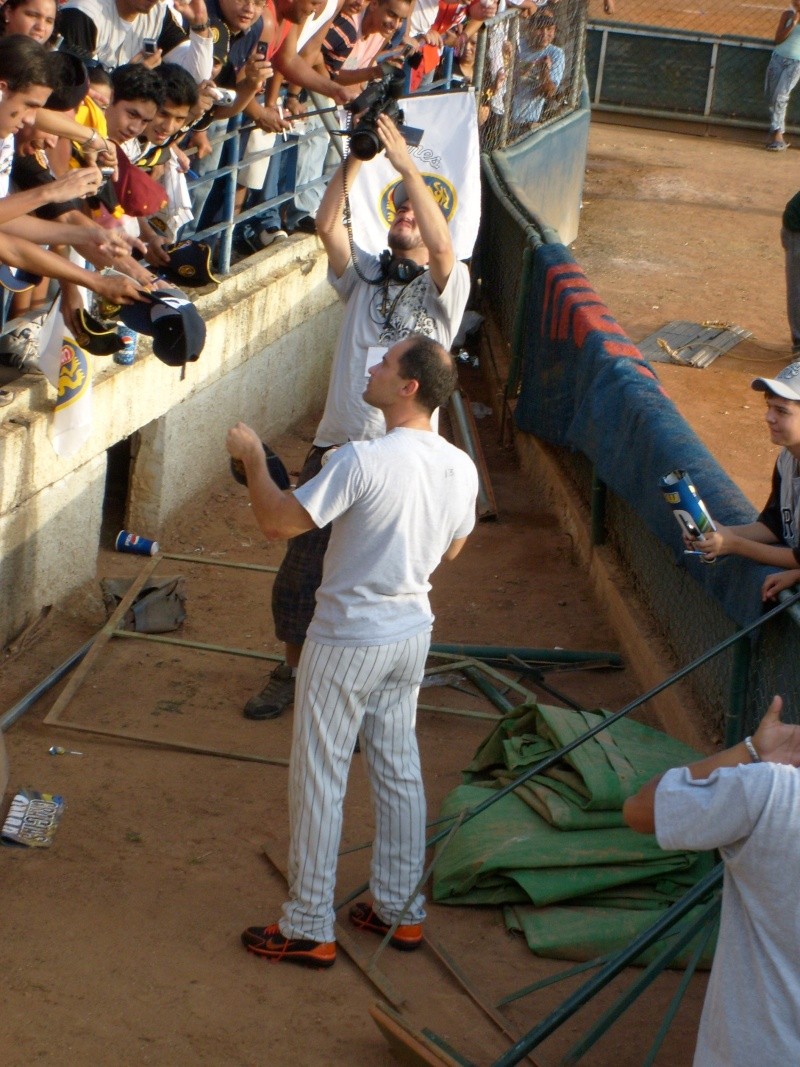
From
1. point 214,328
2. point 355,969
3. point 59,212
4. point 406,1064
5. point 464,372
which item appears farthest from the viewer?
point 464,372

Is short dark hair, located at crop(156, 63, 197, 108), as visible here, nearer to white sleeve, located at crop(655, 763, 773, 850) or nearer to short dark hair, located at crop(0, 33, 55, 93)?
short dark hair, located at crop(0, 33, 55, 93)

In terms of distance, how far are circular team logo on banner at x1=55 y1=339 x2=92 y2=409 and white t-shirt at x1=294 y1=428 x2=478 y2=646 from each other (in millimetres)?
2458

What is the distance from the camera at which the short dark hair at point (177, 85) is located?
20.2ft

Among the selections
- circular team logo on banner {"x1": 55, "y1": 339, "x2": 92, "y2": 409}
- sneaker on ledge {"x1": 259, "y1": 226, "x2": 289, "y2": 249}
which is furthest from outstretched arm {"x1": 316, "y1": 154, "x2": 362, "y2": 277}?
sneaker on ledge {"x1": 259, "y1": 226, "x2": 289, "y2": 249}

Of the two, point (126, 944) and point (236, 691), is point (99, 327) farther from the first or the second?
point (126, 944)

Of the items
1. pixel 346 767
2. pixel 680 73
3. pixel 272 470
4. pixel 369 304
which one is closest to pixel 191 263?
pixel 369 304

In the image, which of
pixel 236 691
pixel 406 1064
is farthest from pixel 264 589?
pixel 406 1064

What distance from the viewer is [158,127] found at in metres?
6.39

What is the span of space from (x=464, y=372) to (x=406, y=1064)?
26.3 feet

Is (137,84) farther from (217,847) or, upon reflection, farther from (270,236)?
(217,847)

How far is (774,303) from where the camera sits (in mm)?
13289

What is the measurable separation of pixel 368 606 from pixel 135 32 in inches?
169

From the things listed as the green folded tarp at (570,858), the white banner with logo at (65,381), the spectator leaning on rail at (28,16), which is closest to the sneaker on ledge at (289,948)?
the green folded tarp at (570,858)

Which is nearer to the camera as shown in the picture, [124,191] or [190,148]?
[124,191]
